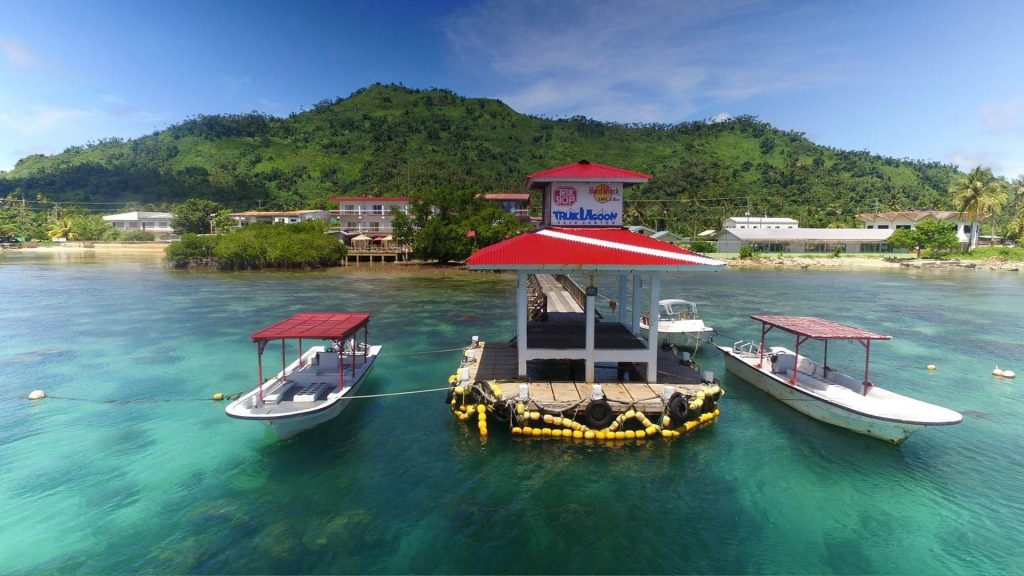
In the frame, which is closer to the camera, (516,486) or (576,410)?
(516,486)

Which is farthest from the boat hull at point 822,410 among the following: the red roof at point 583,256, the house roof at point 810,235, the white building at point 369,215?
the house roof at point 810,235

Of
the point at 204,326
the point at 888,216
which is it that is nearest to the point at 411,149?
the point at 888,216

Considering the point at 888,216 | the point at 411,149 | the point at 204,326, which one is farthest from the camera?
the point at 411,149

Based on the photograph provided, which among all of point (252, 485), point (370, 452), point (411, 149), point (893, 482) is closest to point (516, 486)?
point (370, 452)

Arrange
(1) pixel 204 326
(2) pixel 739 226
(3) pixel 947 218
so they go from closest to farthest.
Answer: (1) pixel 204 326 → (3) pixel 947 218 → (2) pixel 739 226

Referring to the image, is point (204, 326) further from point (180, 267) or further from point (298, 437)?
point (180, 267)

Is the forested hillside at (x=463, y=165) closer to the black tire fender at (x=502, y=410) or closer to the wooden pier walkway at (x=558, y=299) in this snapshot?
the wooden pier walkway at (x=558, y=299)

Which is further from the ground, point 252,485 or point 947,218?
point 947,218

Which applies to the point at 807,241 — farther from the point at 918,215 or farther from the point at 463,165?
the point at 463,165

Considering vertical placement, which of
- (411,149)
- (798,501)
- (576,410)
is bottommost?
(798,501)
